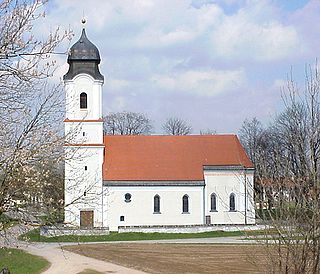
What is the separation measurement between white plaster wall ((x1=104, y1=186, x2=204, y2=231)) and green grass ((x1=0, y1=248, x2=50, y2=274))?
655 inches

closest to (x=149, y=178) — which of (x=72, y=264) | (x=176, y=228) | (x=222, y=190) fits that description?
(x=176, y=228)

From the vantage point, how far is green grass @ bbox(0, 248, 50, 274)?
2448 centimetres

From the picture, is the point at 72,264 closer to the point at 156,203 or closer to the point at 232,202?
the point at 156,203

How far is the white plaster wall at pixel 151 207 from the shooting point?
45219 millimetres

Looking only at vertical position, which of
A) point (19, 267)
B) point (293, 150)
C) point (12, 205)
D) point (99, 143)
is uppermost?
point (99, 143)

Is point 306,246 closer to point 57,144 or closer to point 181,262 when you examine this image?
point 57,144

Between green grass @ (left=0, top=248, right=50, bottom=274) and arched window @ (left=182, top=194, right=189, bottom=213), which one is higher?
arched window @ (left=182, top=194, right=189, bottom=213)

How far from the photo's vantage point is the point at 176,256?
2834 cm

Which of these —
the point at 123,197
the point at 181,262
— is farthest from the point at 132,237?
the point at 181,262

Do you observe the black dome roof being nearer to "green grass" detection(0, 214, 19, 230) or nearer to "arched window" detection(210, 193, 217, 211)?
"arched window" detection(210, 193, 217, 211)

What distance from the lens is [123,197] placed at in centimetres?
4531

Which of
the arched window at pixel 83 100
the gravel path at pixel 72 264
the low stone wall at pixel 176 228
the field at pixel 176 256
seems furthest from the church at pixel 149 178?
the gravel path at pixel 72 264

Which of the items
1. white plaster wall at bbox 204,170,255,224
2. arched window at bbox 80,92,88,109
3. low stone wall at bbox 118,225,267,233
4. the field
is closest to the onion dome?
arched window at bbox 80,92,88,109

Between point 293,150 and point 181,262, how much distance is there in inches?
638
